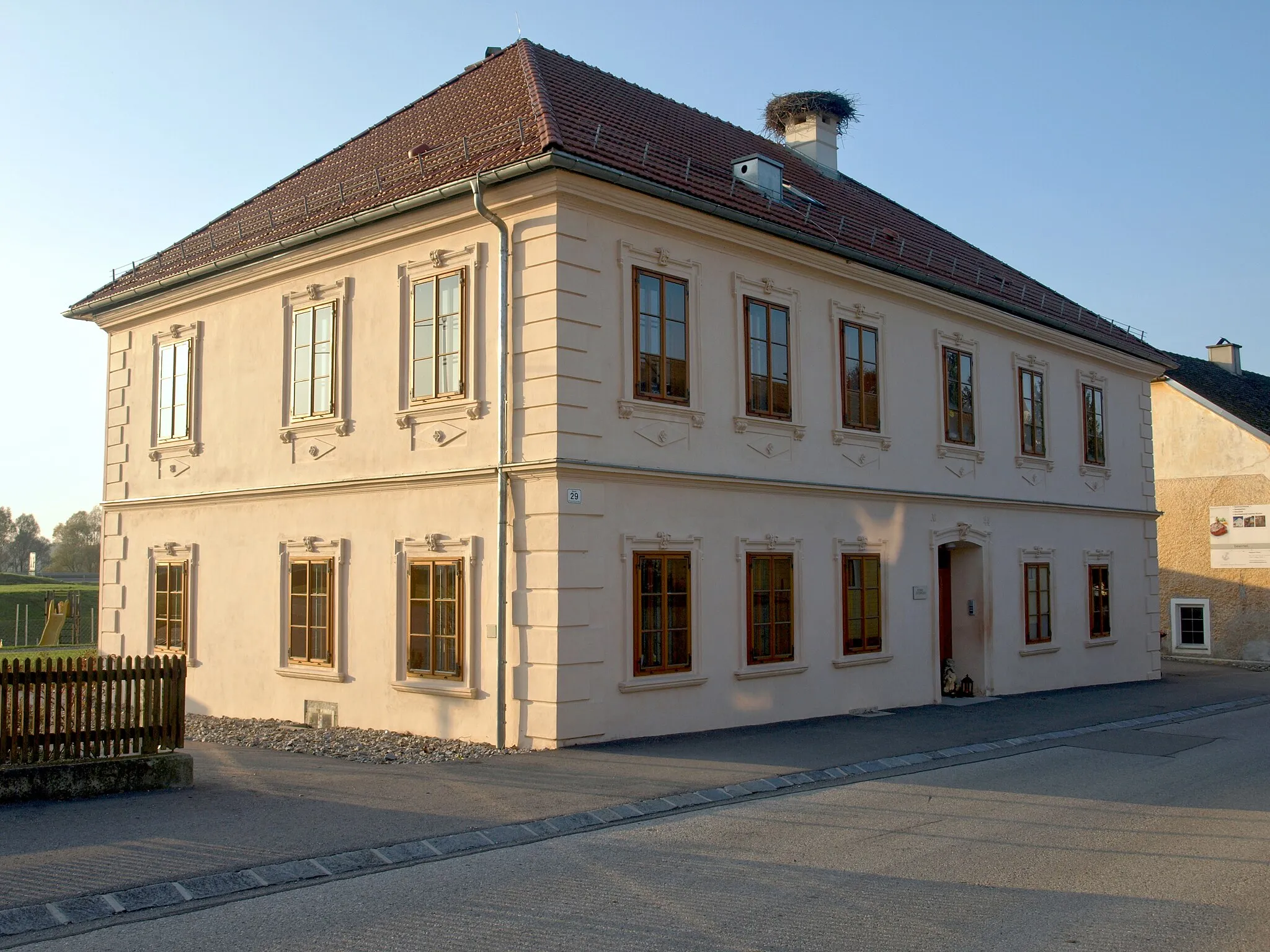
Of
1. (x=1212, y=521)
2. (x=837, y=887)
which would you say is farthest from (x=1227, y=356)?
(x=837, y=887)

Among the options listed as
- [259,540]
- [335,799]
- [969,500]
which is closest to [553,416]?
[335,799]

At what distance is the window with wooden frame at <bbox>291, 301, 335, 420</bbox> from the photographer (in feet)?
53.8

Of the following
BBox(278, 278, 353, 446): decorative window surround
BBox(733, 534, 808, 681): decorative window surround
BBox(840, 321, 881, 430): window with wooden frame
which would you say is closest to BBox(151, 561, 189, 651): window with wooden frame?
BBox(278, 278, 353, 446): decorative window surround

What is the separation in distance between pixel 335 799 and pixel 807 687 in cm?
772

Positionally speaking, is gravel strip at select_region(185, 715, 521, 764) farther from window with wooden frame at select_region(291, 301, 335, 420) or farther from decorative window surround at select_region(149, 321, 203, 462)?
decorative window surround at select_region(149, 321, 203, 462)

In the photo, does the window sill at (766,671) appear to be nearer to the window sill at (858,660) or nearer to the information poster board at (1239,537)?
the window sill at (858,660)

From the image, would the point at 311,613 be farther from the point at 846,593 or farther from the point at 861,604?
the point at 861,604

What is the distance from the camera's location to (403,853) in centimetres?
857

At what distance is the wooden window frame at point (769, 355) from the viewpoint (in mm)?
15812

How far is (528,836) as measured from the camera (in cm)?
925

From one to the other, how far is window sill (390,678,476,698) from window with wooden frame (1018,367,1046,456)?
12.2m

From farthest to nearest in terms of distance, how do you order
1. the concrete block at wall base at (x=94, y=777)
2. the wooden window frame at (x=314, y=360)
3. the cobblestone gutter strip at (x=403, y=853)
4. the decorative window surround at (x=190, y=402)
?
the decorative window surround at (x=190, y=402) < the wooden window frame at (x=314, y=360) < the concrete block at wall base at (x=94, y=777) < the cobblestone gutter strip at (x=403, y=853)

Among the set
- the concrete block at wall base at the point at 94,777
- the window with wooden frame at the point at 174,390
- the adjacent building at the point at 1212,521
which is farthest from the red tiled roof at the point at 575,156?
the adjacent building at the point at 1212,521

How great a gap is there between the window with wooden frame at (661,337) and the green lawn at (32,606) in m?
34.7
